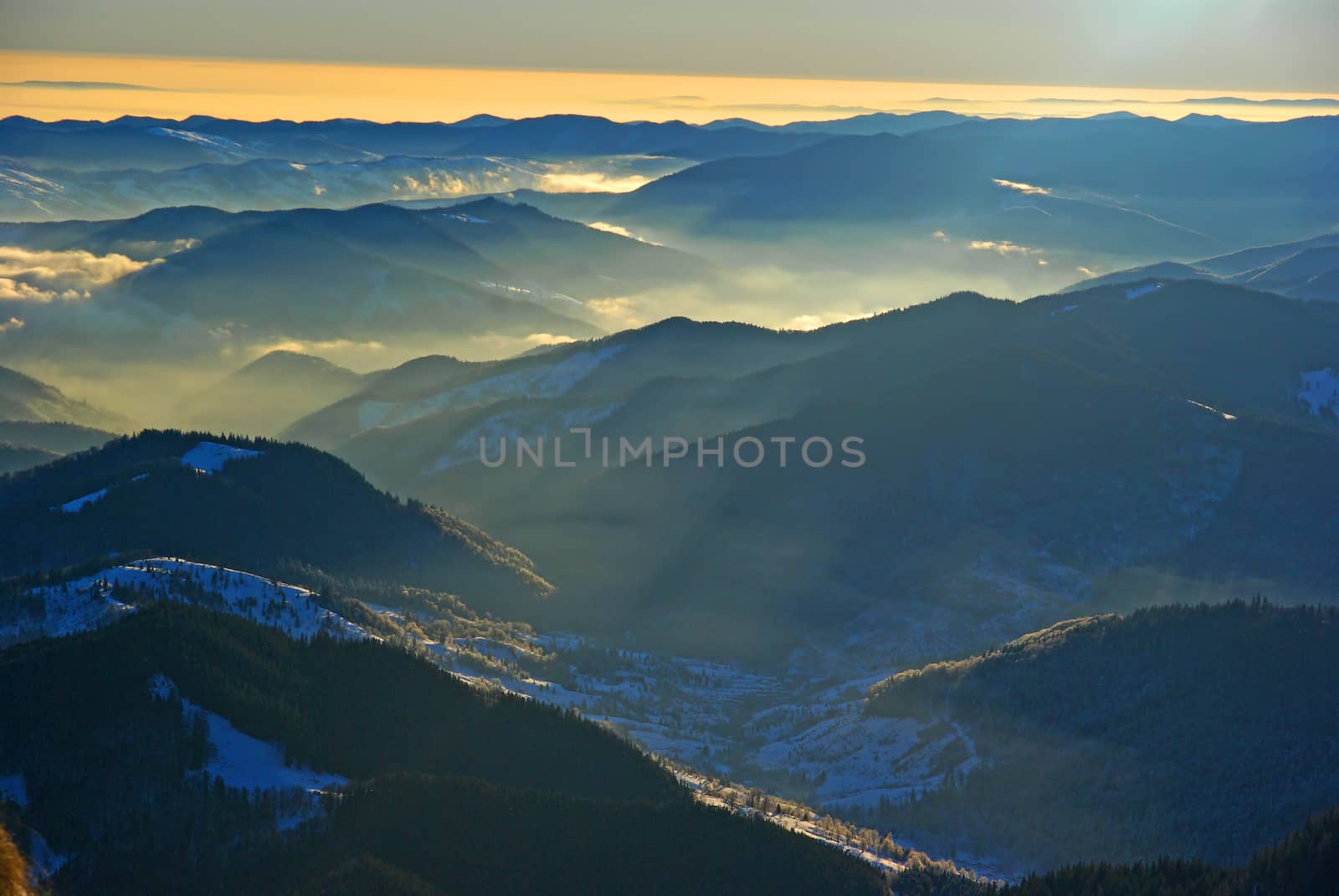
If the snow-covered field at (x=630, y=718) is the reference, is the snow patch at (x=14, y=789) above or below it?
above

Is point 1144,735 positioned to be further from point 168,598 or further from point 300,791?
point 168,598

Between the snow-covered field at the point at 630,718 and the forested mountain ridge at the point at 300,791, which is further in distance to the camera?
the snow-covered field at the point at 630,718

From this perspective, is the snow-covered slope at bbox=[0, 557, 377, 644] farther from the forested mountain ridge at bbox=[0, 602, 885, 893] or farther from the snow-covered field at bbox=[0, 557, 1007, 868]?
the forested mountain ridge at bbox=[0, 602, 885, 893]

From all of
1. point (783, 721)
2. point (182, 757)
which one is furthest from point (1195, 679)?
point (182, 757)

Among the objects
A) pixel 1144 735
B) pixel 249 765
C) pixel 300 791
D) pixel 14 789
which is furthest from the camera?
pixel 1144 735

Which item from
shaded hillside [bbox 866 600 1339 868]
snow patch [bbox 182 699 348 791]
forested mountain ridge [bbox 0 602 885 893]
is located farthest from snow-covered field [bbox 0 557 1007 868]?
shaded hillside [bbox 866 600 1339 868]

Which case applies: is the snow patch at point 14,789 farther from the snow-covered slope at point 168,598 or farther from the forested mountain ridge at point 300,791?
the snow-covered slope at point 168,598

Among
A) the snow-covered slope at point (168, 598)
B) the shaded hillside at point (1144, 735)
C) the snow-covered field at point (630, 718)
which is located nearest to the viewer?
the snow-covered field at point (630, 718)

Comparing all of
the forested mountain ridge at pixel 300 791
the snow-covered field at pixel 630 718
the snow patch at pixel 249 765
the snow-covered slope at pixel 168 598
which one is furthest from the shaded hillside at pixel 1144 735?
the snow-covered slope at pixel 168 598

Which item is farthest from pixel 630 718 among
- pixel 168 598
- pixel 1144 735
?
pixel 1144 735
